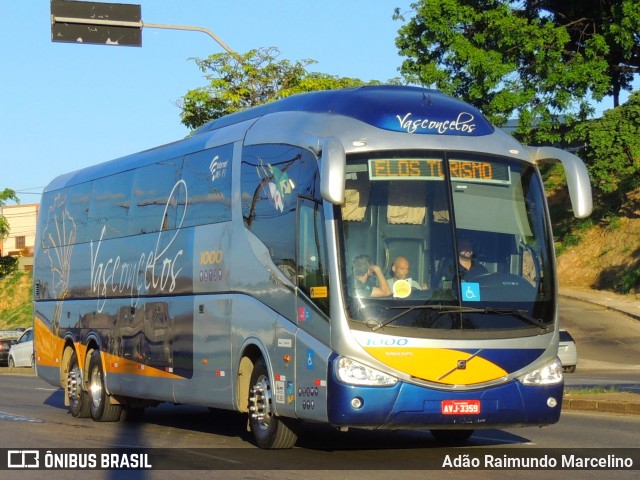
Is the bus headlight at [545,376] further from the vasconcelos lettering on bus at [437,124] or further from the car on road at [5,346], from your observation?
the car on road at [5,346]

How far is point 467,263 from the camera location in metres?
11.5

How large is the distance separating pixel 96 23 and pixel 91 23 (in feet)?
0.33

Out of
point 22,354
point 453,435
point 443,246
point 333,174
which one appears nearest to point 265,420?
point 453,435

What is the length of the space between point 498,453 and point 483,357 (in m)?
1.59

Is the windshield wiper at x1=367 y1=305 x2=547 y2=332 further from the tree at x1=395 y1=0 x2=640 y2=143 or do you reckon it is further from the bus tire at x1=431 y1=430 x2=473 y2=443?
the tree at x1=395 y1=0 x2=640 y2=143

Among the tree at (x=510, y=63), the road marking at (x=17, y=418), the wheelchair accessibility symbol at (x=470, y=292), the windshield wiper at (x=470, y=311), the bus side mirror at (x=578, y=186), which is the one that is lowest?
the road marking at (x=17, y=418)

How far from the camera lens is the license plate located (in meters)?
11.2

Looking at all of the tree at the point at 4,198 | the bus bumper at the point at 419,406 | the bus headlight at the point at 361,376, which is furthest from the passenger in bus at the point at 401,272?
the tree at the point at 4,198

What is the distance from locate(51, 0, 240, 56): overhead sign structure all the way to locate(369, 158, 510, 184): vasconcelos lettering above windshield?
10460 millimetres

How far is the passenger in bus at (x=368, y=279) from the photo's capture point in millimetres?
11273

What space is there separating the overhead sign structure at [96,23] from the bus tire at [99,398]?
231 inches

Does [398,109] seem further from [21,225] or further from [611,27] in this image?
[21,225]

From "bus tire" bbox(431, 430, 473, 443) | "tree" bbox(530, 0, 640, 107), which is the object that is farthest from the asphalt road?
"tree" bbox(530, 0, 640, 107)

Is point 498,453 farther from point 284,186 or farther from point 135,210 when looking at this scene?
point 135,210
